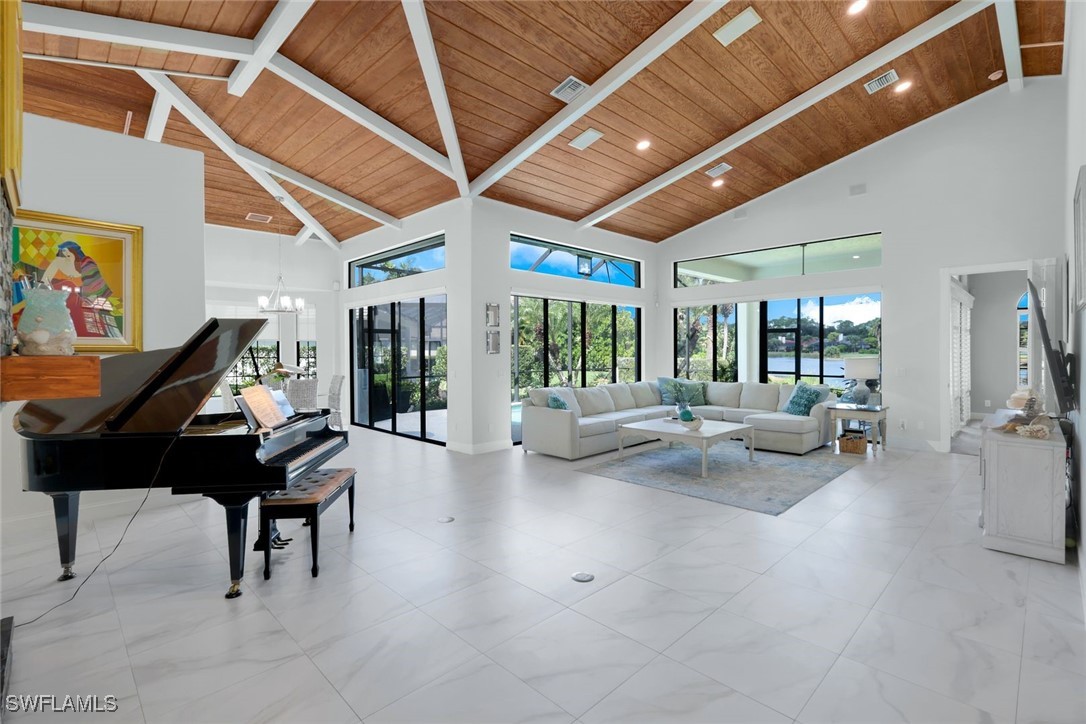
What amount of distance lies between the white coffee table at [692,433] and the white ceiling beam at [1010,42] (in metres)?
4.54

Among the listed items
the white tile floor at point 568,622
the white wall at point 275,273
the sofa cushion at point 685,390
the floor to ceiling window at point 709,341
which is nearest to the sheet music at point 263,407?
the white tile floor at point 568,622

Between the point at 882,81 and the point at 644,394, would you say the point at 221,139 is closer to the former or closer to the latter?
the point at 644,394

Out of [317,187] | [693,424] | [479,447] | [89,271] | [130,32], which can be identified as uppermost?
[130,32]

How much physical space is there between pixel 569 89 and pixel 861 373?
5017mm

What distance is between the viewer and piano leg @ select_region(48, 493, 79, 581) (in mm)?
2977

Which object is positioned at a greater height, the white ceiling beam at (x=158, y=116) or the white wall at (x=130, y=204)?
the white ceiling beam at (x=158, y=116)

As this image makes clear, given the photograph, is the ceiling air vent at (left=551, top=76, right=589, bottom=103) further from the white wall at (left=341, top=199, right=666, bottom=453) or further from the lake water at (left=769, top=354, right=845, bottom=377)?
the lake water at (left=769, top=354, right=845, bottom=377)

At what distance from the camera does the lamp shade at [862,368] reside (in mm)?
6535

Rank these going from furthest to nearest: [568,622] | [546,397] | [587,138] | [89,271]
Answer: [546,397]
[587,138]
[89,271]
[568,622]

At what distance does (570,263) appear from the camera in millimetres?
8195

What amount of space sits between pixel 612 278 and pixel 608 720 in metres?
7.63

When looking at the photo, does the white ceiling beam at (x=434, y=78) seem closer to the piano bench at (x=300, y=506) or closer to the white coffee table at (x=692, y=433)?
the piano bench at (x=300, y=506)

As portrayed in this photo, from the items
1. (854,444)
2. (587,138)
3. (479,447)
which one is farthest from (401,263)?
(854,444)

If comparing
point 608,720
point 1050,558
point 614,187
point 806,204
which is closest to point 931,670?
point 608,720
